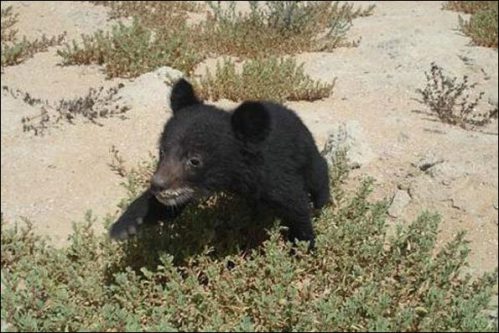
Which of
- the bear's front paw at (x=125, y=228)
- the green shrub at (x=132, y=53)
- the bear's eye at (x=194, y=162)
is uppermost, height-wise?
the bear's eye at (x=194, y=162)

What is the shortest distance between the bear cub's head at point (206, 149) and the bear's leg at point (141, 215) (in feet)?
1.69

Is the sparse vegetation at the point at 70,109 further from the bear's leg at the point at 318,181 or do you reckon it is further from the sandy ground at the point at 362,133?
the bear's leg at the point at 318,181

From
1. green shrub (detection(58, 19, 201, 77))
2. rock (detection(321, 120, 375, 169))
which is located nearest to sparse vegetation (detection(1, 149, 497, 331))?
rock (detection(321, 120, 375, 169))

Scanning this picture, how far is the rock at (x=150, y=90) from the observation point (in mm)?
8547

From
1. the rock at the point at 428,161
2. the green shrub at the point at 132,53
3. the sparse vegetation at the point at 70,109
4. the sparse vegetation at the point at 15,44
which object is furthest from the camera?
the sparse vegetation at the point at 15,44

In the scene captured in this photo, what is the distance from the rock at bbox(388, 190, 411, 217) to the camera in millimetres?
6508

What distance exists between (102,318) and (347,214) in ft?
9.01

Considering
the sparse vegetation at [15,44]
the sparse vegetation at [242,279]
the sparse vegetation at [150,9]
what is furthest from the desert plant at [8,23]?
the sparse vegetation at [242,279]

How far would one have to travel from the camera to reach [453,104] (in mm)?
8562

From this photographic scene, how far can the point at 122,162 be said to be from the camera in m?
7.26

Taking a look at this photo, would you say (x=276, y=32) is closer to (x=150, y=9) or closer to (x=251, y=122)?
(x=150, y=9)

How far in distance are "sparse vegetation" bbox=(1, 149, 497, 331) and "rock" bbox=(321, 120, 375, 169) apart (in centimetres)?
100

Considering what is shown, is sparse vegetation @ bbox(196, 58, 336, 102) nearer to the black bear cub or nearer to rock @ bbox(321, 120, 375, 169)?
rock @ bbox(321, 120, 375, 169)

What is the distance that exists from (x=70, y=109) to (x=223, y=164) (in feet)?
12.6
